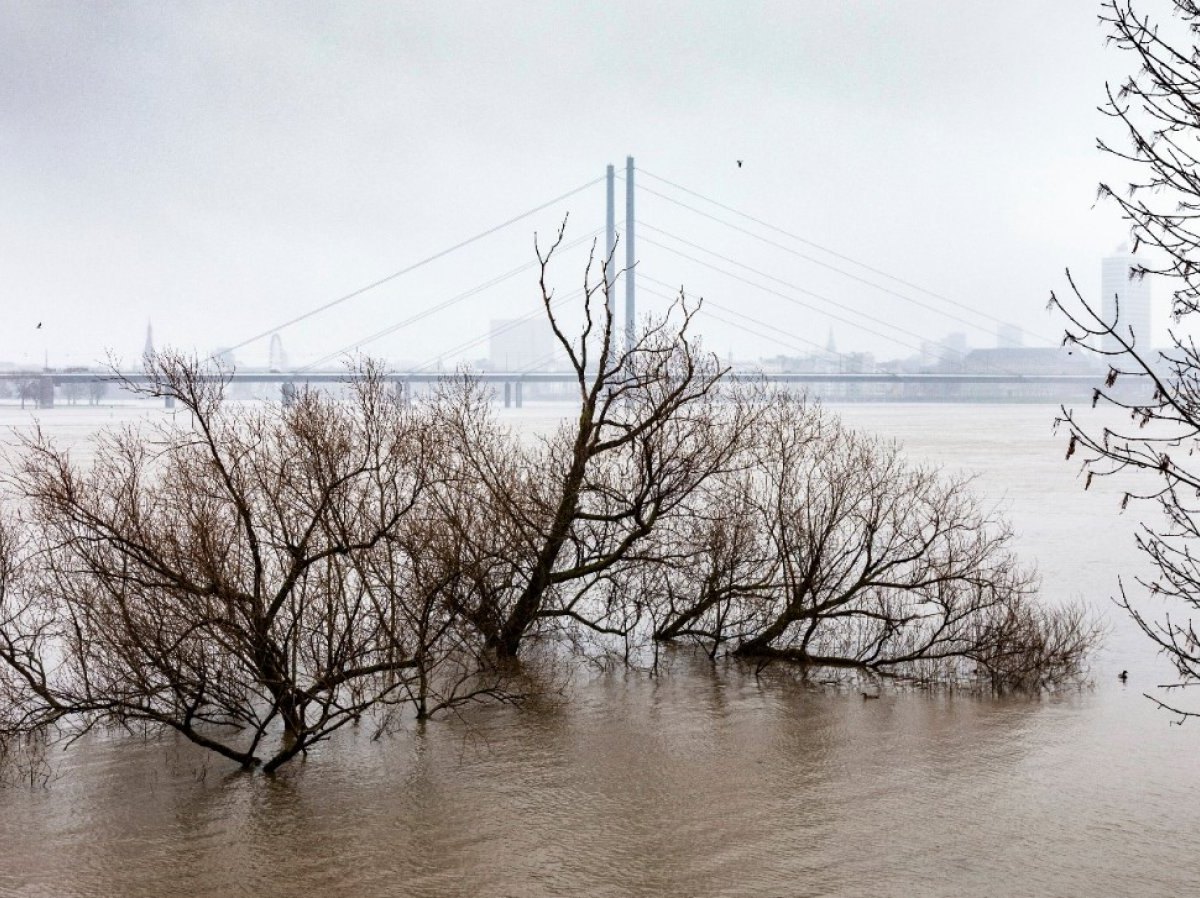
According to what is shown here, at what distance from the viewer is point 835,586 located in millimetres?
20312

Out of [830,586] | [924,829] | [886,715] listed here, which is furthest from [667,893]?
[830,586]

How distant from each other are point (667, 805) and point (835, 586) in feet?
26.0

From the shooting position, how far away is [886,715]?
56.6 ft

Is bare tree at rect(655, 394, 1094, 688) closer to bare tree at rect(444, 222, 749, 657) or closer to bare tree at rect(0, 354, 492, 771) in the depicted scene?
bare tree at rect(444, 222, 749, 657)

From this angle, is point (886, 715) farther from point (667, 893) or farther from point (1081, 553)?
point (1081, 553)

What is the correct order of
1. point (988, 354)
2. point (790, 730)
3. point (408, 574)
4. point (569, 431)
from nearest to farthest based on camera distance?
point (790, 730) < point (408, 574) < point (569, 431) < point (988, 354)

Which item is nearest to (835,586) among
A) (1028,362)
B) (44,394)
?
(44,394)

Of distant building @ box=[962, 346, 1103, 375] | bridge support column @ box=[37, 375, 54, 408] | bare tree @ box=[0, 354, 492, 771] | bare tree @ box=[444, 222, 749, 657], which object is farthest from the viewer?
distant building @ box=[962, 346, 1103, 375]

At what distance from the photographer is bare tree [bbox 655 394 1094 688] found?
18.8 m

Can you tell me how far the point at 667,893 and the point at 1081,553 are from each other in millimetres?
26001

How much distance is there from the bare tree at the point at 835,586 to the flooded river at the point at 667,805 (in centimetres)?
118

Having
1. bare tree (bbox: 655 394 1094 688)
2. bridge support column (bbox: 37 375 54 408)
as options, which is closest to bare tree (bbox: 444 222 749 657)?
bare tree (bbox: 655 394 1094 688)

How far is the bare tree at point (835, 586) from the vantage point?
18781 millimetres

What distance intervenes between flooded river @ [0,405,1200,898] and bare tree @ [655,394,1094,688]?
1.18 m
